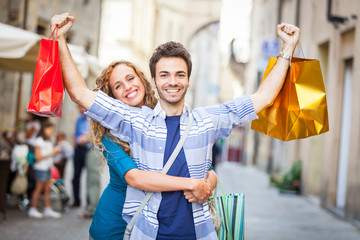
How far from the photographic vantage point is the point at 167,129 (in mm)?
2797

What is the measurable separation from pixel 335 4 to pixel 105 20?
22.6m

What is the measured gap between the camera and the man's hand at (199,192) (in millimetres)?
2689

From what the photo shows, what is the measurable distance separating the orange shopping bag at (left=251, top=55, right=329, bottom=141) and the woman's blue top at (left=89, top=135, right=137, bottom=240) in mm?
978

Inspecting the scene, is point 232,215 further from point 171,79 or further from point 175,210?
point 171,79

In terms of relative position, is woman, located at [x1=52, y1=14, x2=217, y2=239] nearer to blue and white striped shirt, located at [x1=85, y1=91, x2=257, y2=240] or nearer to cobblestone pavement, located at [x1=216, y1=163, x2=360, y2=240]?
blue and white striped shirt, located at [x1=85, y1=91, x2=257, y2=240]

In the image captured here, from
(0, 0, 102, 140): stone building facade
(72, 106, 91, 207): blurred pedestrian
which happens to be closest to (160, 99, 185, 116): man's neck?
(72, 106, 91, 207): blurred pedestrian

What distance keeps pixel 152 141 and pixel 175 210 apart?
1.21 feet

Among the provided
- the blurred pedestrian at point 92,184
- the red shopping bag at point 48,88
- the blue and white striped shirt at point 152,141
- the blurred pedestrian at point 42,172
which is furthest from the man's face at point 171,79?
the blurred pedestrian at point 42,172

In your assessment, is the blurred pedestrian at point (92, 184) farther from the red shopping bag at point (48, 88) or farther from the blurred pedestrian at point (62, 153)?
the red shopping bag at point (48, 88)

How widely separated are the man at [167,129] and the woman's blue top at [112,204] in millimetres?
90

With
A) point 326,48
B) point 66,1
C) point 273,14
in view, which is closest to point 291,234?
point 326,48

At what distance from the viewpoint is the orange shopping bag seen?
10.2 feet

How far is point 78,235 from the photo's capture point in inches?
276

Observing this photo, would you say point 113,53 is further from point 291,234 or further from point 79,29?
point 291,234
